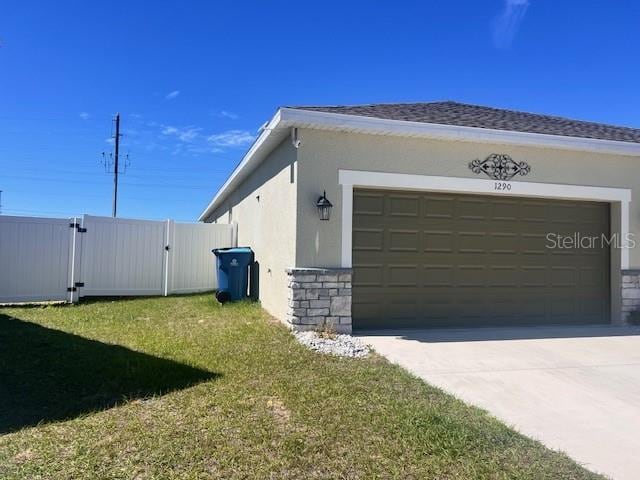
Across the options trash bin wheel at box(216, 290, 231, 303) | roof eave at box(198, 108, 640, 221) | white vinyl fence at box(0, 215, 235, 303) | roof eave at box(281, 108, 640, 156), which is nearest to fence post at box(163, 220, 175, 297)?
white vinyl fence at box(0, 215, 235, 303)

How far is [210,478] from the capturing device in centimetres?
257

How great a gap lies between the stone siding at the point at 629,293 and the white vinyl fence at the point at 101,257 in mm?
9284

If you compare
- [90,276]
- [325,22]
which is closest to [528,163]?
[325,22]

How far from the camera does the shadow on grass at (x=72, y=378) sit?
3.68 meters

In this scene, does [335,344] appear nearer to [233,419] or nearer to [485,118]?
[233,419]

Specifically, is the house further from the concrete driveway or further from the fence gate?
the fence gate

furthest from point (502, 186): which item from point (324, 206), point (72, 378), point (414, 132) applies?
point (72, 378)

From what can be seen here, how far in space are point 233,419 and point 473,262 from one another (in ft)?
18.1

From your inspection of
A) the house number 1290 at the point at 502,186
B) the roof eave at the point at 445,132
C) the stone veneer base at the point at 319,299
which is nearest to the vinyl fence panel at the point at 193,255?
the stone veneer base at the point at 319,299

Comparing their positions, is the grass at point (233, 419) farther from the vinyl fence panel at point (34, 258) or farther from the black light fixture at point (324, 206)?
the vinyl fence panel at point (34, 258)

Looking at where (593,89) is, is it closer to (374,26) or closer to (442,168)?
(374,26)

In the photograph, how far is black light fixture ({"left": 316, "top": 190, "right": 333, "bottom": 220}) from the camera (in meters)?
6.62

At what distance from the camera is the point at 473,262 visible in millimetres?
7723

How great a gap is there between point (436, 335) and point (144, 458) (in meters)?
4.96
